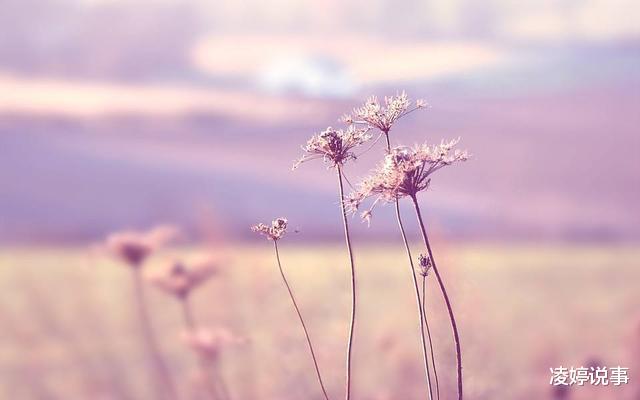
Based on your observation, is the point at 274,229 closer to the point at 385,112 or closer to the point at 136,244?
the point at 385,112

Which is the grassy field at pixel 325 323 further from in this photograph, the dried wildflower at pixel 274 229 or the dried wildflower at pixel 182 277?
the dried wildflower at pixel 274 229

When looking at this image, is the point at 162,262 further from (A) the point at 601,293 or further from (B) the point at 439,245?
(A) the point at 601,293

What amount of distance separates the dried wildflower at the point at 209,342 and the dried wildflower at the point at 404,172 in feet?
1.42

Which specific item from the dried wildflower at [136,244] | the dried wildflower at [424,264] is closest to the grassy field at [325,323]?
the dried wildflower at [136,244]

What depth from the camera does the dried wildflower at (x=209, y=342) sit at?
0.95 meters

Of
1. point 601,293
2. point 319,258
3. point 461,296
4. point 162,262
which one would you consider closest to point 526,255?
point 601,293

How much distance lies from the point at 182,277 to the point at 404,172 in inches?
20.4

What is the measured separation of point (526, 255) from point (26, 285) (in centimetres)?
156

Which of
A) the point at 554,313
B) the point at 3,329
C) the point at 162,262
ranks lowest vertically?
the point at 554,313

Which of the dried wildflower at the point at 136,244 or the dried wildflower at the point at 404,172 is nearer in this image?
the dried wildflower at the point at 404,172

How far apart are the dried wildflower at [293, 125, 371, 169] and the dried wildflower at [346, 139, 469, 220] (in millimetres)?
35

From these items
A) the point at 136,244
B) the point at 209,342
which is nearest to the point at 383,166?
the point at 209,342

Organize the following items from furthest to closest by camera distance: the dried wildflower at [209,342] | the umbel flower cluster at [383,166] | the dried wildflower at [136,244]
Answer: the dried wildflower at [136,244] < the dried wildflower at [209,342] < the umbel flower cluster at [383,166]

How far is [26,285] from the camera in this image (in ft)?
6.73
